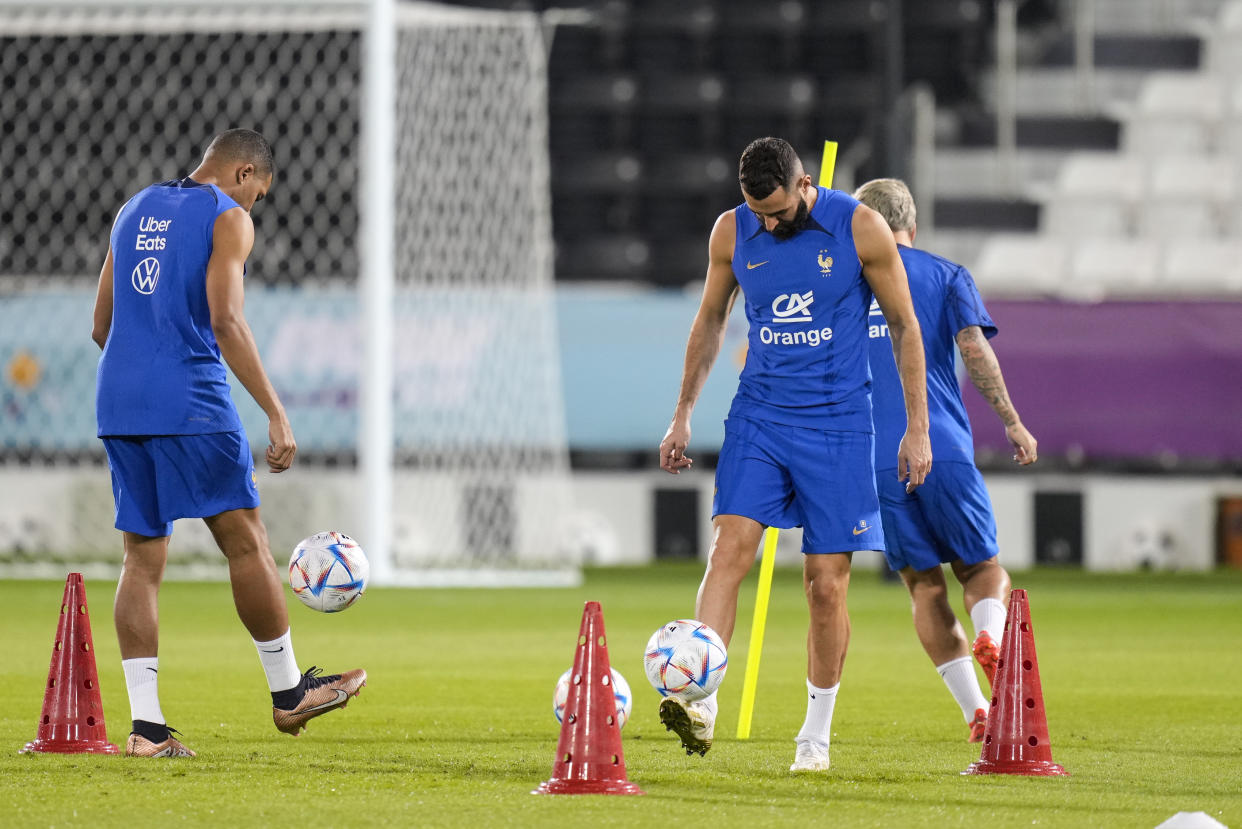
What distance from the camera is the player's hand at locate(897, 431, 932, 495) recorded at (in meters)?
5.37

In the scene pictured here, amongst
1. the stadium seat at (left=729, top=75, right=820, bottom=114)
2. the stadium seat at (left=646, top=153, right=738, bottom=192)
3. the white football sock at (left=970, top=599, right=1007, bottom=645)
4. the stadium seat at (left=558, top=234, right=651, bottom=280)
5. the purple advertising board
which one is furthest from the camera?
the stadium seat at (left=729, top=75, right=820, bottom=114)

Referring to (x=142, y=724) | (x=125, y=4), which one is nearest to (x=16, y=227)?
(x=125, y=4)

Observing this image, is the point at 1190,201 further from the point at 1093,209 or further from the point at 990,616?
the point at 990,616

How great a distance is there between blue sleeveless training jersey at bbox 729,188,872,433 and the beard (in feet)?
0.05

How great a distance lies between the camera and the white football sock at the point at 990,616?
6098 mm

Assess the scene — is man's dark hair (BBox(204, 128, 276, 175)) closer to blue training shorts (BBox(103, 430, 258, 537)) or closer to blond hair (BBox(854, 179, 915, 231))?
blue training shorts (BBox(103, 430, 258, 537))

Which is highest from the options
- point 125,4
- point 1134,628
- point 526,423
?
point 125,4

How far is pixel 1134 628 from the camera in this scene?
11180 mm

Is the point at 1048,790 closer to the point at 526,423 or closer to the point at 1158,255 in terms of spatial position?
the point at 526,423

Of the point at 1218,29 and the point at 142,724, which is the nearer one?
the point at 142,724

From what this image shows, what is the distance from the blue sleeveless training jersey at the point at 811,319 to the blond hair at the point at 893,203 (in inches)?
31.7

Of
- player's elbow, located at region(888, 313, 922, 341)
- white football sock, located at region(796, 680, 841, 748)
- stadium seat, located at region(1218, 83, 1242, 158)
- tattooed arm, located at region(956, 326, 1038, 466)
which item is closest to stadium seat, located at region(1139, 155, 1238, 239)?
stadium seat, located at region(1218, 83, 1242, 158)

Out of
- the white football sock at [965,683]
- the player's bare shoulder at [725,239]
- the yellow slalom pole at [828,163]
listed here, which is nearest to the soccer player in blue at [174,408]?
the player's bare shoulder at [725,239]

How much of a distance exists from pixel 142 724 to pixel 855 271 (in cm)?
240
